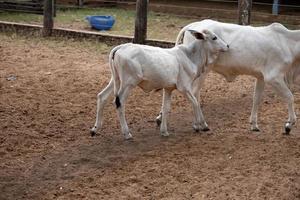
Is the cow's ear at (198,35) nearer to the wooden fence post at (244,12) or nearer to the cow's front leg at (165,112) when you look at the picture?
the cow's front leg at (165,112)

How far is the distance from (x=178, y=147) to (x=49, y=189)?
171cm

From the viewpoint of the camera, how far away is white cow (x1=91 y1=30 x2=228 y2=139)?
6461 millimetres

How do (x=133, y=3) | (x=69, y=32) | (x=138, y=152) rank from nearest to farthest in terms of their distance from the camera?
(x=138, y=152) < (x=69, y=32) < (x=133, y=3)

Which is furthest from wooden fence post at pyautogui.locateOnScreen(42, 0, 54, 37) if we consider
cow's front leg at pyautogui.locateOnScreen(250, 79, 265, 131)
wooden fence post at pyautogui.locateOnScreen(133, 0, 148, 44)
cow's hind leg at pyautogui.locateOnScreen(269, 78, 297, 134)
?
cow's hind leg at pyautogui.locateOnScreen(269, 78, 297, 134)

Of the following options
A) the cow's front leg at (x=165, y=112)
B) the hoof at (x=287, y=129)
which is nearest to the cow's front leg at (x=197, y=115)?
the cow's front leg at (x=165, y=112)

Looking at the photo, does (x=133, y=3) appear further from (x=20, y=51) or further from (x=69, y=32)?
(x=20, y=51)

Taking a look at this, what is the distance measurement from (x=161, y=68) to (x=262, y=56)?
4.13 ft

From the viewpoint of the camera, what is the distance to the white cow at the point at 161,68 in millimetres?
6461

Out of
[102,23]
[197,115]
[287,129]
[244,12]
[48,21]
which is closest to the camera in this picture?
[197,115]

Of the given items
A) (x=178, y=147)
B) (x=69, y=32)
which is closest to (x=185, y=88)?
(x=178, y=147)

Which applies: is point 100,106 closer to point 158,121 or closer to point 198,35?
point 158,121

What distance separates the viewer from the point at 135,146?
6488 millimetres

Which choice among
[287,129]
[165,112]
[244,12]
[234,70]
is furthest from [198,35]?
[244,12]

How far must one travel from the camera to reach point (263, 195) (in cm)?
512
